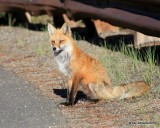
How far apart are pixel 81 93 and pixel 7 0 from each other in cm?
600

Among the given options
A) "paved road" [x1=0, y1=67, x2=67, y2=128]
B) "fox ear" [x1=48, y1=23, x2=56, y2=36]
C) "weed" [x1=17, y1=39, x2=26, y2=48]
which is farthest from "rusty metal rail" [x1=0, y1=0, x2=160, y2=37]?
"paved road" [x1=0, y1=67, x2=67, y2=128]

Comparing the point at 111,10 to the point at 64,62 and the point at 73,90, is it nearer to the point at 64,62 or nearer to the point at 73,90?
the point at 64,62

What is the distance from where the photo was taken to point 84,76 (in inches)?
300

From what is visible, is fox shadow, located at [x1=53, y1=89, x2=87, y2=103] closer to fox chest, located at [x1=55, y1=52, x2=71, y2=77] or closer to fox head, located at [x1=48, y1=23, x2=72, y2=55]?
fox chest, located at [x1=55, y1=52, x2=71, y2=77]

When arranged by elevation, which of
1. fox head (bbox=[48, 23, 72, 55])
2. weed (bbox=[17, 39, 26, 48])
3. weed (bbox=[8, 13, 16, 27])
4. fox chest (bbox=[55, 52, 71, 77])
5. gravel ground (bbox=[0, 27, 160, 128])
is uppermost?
fox head (bbox=[48, 23, 72, 55])

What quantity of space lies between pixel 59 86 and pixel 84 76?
42.2 inches

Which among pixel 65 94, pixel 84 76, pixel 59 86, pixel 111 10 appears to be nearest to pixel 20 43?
pixel 111 10

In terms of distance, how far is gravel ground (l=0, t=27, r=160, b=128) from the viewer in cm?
659

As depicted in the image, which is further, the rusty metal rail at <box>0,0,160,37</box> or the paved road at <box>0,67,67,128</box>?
the rusty metal rail at <box>0,0,160,37</box>

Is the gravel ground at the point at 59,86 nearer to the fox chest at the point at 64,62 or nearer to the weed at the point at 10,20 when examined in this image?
the fox chest at the point at 64,62

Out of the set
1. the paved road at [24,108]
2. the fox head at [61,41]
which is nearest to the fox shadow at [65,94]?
the paved road at [24,108]

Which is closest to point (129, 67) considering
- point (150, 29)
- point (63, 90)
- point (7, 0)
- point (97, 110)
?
point (150, 29)

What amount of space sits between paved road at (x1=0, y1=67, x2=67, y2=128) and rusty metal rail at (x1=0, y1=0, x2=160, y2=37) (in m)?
2.08

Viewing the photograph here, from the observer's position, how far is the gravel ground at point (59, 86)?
6.59m
